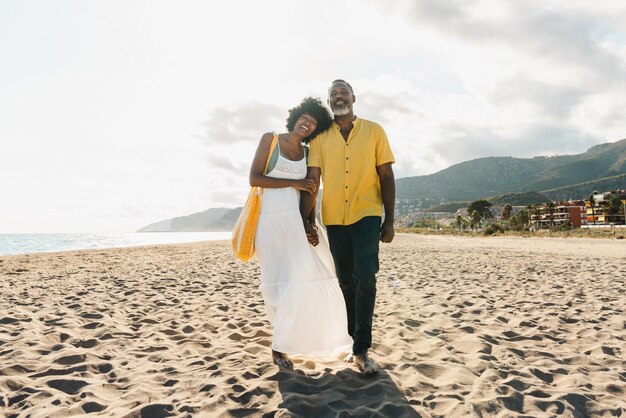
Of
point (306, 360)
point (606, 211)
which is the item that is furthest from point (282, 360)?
point (606, 211)

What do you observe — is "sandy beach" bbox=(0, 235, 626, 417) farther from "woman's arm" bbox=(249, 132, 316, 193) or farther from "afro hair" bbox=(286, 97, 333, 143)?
"afro hair" bbox=(286, 97, 333, 143)

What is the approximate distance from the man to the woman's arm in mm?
115

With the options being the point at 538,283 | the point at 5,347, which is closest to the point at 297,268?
the point at 5,347

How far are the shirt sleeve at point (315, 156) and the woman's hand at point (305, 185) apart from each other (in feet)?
0.58

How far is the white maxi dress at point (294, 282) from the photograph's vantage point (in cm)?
312

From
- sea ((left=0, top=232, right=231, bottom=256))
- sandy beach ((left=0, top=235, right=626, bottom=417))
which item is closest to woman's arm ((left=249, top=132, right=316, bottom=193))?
sandy beach ((left=0, top=235, right=626, bottom=417))

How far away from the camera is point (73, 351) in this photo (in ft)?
11.5

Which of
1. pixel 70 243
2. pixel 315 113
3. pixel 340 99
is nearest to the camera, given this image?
pixel 340 99

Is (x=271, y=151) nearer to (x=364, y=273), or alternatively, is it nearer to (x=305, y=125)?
(x=305, y=125)

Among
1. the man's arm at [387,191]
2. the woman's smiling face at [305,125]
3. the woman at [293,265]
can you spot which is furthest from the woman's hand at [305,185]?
the man's arm at [387,191]

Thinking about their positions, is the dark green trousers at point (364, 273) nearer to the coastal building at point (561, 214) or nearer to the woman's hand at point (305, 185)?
the woman's hand at point (305, 185)

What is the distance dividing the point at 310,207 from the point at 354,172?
18.9 inches

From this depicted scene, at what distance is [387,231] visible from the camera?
3.30 meters

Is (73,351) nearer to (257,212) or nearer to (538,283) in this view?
(257,212)
